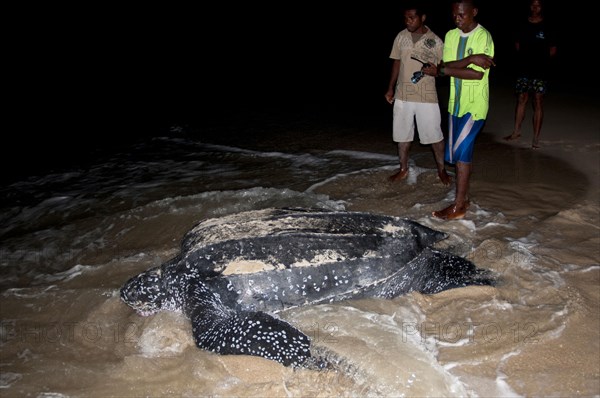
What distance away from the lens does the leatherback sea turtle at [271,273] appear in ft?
7.31

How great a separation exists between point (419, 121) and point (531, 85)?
1.68 meters

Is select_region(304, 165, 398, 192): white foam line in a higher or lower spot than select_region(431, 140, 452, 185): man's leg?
lower

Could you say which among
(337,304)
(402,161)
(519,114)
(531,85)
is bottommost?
(337,304)

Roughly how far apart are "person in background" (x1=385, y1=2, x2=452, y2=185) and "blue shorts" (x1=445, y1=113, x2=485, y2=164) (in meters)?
0.53

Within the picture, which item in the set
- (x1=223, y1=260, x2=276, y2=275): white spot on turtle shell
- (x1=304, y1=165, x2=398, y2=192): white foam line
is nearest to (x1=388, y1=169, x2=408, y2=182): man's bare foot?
(x1=304, y1=165, x2=398, y2=192): white foam line

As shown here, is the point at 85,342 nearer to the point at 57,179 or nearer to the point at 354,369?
the point at 354,369

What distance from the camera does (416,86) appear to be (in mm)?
3760

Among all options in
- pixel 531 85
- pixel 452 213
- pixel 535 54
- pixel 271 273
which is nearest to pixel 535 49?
pixel 535 54

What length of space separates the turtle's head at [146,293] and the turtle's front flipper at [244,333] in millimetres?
270

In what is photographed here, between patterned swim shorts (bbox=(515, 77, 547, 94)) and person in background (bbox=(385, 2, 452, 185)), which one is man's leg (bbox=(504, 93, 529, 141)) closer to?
patterned swim shorts (bbox=(515, 77, 547, 94))

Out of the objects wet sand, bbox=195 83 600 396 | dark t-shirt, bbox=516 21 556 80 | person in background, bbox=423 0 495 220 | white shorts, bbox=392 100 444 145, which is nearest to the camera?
wet sand, bbox=195 83 600 396

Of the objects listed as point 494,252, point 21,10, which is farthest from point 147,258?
point 21,10

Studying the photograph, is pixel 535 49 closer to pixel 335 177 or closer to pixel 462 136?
pixel 462 136

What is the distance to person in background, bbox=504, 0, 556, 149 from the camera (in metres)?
4.47
